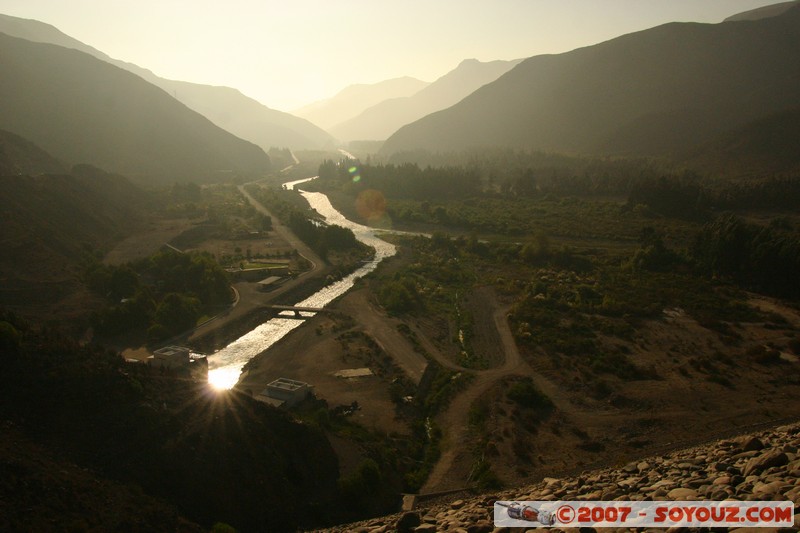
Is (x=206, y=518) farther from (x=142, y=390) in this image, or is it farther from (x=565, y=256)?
(x=565, y=256)

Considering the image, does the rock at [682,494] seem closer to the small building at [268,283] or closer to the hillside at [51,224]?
the hillside at [51,224]

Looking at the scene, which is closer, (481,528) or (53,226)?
(481,528)

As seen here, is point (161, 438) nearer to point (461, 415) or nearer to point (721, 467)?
point (461, 415)

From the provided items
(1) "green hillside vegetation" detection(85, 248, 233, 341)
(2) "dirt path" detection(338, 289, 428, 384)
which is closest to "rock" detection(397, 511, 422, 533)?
(2) "dirt path" detection(338, 289, 428, 384)

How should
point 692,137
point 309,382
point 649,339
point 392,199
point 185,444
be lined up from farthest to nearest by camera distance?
point 692,137, point 392,199, point 649,339, point 309,382, point 185,444

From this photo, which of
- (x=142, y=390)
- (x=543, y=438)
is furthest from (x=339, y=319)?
(x=142, y=390)

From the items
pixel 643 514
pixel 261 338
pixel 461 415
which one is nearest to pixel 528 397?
pixel 461 415

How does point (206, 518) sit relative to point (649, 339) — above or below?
above
